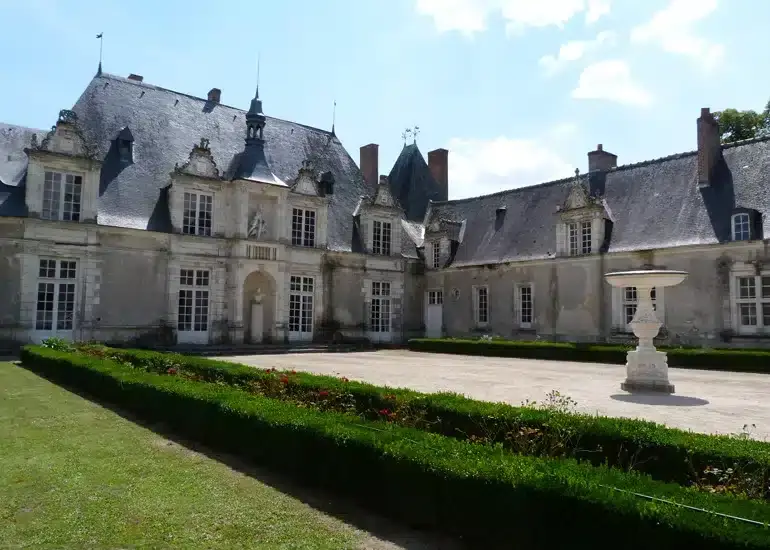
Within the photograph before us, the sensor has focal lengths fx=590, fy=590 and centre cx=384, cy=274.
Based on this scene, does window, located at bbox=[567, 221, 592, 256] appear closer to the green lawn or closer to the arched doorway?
the arched doorway

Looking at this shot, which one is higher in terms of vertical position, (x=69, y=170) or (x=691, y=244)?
(x=69, y=170)

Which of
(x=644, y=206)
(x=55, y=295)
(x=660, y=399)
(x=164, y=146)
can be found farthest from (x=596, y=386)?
(x=164, y=146)

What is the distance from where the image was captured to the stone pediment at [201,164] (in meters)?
22.2

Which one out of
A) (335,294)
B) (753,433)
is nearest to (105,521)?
(753,433)

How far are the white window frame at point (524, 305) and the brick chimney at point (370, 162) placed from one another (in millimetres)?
11064

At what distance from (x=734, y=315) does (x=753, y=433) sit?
13.4 metres

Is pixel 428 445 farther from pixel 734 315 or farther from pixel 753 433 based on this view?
pixel 734 315

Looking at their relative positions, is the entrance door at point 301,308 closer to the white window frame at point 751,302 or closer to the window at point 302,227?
the window at point 302,227

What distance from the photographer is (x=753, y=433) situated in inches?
278

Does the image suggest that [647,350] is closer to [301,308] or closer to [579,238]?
[579,238]

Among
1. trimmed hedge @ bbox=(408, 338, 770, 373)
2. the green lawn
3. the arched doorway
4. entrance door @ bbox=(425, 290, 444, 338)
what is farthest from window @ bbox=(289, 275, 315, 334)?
the green lawn

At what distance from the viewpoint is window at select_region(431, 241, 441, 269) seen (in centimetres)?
2886

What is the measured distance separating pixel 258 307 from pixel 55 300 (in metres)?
7.23

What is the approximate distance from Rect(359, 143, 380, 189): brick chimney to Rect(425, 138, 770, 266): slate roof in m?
5.12
